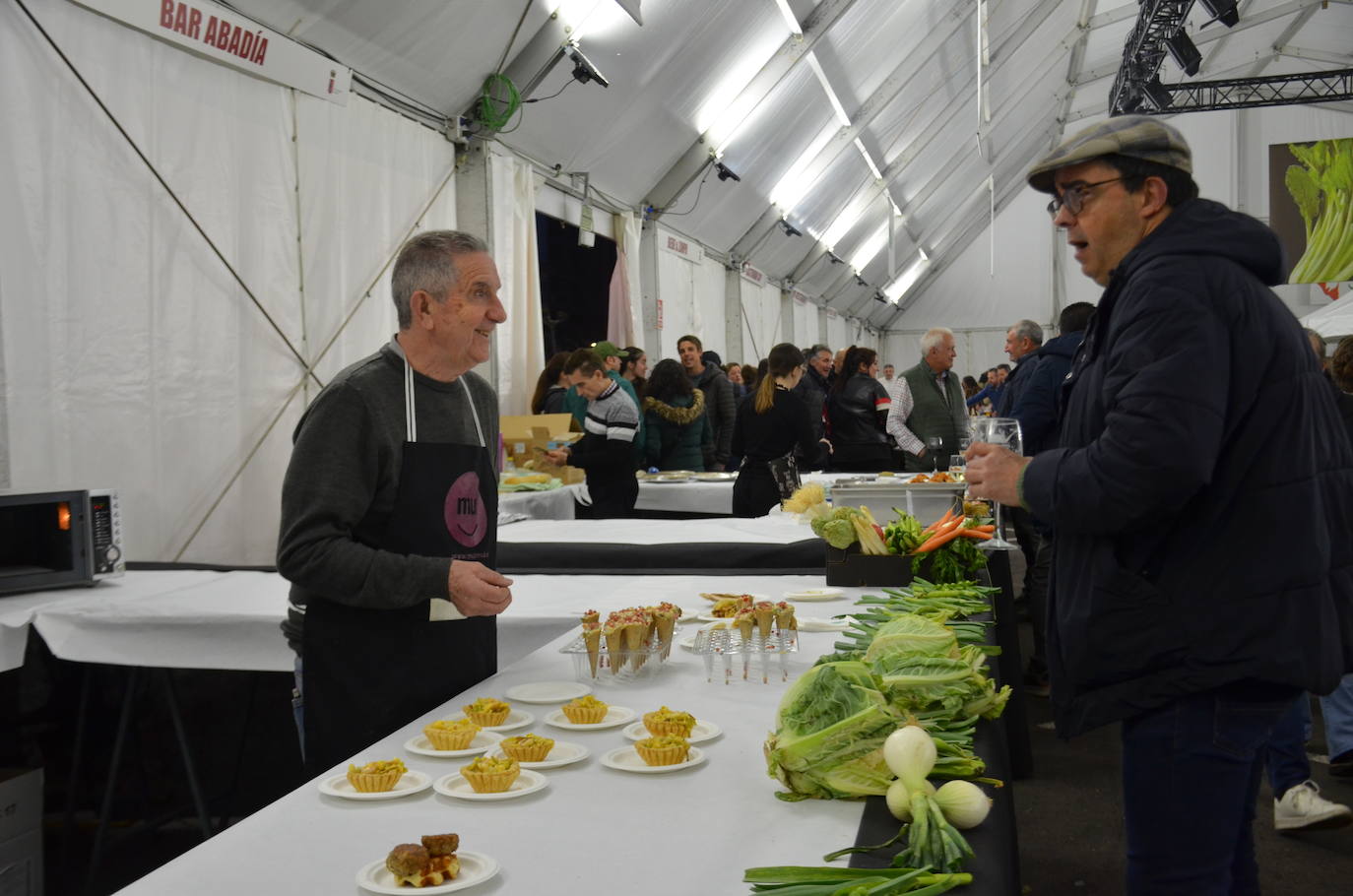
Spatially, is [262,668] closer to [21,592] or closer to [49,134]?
[21,592]

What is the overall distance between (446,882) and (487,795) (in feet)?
0.85

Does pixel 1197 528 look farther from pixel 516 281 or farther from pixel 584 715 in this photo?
pixel 516 281

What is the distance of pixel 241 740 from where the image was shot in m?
3.38

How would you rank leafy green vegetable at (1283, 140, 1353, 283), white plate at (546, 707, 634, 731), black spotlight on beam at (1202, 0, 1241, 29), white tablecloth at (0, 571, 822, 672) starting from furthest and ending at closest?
leafy green vegetable at (1283, 140, 1353, 283) → black spotlight on beam at (1202, 0, 1241, 29) → white tablecloth at (0, 571, 822, 672) → white plate at (546, 707, 634, 731)

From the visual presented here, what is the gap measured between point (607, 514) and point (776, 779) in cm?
465

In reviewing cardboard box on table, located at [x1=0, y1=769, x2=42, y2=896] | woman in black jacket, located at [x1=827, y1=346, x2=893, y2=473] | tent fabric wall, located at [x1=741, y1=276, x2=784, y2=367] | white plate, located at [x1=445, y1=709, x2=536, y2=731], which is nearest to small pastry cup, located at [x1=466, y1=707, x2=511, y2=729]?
white plate, located at [x1=445, y1=709, x2=536, y2=731]

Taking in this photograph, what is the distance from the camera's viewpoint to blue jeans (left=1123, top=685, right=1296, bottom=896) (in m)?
1.49

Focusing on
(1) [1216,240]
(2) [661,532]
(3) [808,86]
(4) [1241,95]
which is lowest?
(2) [661,532]

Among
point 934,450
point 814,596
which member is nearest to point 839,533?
point 814,596

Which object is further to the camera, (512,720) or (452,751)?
(512,720)

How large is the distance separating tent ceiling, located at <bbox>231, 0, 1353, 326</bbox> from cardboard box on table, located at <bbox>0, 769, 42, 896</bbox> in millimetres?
3574

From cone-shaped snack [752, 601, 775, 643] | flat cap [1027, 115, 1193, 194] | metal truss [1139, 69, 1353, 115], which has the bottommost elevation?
cone-shaped snack [752, 601, 775, 643]

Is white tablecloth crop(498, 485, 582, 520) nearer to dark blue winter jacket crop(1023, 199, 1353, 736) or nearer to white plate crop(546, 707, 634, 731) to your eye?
white plate crop(546, 707, 634, 731)

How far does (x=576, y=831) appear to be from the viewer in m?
1.29
